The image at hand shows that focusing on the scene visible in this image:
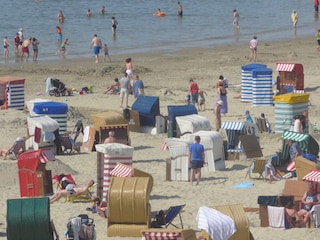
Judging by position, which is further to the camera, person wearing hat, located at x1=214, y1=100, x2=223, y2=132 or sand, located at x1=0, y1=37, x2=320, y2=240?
person wearing hat, located at x1=214, y1=100, x2=223, y2=132

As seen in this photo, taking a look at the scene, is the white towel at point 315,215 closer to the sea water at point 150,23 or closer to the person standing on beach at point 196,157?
the person standing on beach at point 196,157

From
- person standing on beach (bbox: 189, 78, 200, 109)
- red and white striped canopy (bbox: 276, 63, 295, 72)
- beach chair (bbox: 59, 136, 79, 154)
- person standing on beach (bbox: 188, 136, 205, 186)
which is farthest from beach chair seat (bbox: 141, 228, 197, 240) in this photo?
red and white striped canopy (bbox: 276, 63, 295, 72)

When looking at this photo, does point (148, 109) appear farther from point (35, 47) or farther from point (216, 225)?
point (35, 47)

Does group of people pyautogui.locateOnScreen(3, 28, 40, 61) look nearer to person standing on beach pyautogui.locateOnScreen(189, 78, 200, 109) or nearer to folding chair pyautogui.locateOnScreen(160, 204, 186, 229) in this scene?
person standing on beach pyautogui.locateOnScreen(189, 78, 200, 109)

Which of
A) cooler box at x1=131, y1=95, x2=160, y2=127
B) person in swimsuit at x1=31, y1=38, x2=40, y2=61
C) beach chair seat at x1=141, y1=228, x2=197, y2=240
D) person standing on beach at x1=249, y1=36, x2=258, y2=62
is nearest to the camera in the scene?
beach chair seat at x1=141, y1=228, x2=197, y2=240

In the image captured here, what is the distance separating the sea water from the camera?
4406 centimetres

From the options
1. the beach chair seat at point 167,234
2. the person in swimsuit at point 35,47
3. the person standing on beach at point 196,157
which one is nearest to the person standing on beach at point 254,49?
the person in swimsuit at point 35,47

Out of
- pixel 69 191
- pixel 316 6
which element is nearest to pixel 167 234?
pixel 69 191

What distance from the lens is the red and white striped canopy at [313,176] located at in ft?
51.1

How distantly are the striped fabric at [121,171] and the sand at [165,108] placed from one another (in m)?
0.78

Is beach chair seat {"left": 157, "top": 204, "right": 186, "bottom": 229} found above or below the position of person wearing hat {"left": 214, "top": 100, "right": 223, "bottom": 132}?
below

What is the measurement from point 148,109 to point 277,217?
9.08 metres

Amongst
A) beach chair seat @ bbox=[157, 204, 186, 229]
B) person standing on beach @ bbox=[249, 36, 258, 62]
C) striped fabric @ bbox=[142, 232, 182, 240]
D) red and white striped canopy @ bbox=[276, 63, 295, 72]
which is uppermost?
person standing on beach @ bbox=[249, 36, 258, 62]

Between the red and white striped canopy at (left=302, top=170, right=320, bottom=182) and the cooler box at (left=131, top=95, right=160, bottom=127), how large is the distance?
8.07 metres
